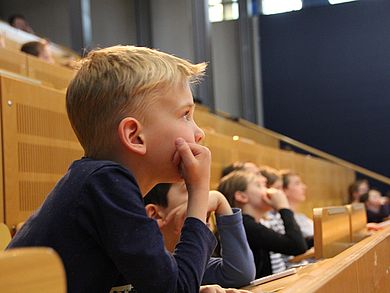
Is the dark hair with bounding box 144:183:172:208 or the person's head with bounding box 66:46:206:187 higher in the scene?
the person's head with bounding box 66:46:206:187

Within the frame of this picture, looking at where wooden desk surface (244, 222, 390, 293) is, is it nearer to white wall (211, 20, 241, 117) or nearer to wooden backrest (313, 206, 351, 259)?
wooden backrest (313, 206, 351, 259)

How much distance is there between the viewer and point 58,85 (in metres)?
3.82

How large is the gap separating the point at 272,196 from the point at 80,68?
1656 millimetres

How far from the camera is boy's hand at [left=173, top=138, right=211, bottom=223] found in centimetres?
94

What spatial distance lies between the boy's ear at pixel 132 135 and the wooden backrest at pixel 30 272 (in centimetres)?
45

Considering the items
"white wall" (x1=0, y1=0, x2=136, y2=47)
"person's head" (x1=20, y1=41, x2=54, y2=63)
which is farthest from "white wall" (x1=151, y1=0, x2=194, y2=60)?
"person's head" (x1=20, y1=41, x2=54, y2=63)

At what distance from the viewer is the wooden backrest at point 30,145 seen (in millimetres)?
2076

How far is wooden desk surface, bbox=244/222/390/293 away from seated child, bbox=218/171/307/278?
45 centimetres

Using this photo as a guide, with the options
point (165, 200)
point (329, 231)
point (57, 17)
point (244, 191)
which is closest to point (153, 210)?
point (165, 200)

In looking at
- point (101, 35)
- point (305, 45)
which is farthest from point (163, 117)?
point (305, 45)

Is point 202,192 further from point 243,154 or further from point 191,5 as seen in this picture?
point 191,5

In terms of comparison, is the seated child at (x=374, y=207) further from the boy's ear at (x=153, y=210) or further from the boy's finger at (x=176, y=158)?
the boy's finger at (x=176, y=158)

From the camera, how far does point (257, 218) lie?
2518mm

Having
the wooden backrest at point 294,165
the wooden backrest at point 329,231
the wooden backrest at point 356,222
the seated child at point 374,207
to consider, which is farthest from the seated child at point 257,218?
the seated child at point 374,207
